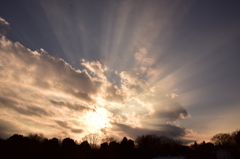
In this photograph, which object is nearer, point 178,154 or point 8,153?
point 8,153

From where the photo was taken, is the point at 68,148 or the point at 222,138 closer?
Answer: the point at 68,148

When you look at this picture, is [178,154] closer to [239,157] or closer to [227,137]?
[239,157]

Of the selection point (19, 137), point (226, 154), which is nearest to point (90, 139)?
point (19, 137)

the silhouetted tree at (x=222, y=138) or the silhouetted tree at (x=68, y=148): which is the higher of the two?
the silhouetted tree at (x=222, y=138)

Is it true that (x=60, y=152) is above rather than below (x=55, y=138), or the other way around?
below

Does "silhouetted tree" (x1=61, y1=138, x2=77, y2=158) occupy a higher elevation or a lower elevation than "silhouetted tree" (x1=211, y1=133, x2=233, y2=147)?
A: lower

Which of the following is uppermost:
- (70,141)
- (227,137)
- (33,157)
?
(227,137)

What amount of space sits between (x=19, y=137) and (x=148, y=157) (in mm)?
26141

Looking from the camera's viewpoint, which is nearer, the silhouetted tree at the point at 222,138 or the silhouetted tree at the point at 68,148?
the silhouetted tree at the point at 68,148

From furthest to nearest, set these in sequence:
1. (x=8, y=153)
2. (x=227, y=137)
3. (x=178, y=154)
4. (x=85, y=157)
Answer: (x=227, y=137), (x=178, y=154), (x=85, y=157), (x=8, y=153)

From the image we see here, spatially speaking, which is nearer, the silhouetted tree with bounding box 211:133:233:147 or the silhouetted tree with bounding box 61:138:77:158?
the silhouetted tree with bounding box 61:138:77:158

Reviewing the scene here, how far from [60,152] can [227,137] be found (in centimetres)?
6936

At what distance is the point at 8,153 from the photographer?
23922 millimetres

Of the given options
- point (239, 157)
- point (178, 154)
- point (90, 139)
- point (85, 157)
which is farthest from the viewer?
point (90, 139)
